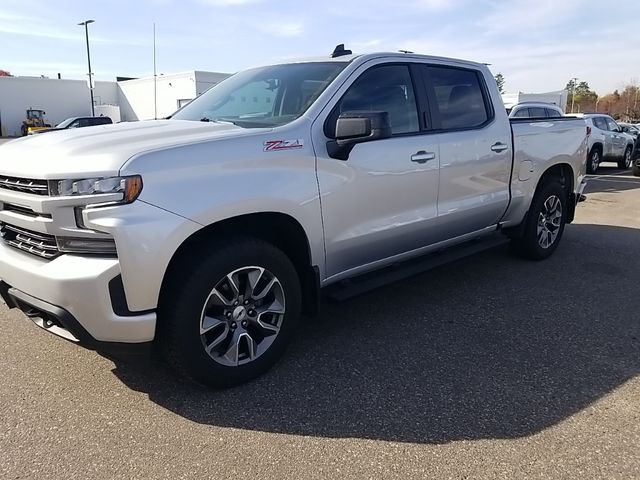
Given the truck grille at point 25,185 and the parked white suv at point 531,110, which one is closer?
the truck grille at point 25,185

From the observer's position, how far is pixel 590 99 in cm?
8388

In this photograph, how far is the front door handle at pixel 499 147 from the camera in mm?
4711

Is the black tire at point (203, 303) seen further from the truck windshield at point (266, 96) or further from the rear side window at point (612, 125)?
the rear side window at point (612, 125)

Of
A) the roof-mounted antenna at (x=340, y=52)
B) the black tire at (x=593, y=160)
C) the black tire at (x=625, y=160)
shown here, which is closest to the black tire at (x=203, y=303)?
the roof-mounted antenna at (x=340, y=52)

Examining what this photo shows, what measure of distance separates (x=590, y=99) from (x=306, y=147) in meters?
94.1

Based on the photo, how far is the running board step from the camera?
3.65 m

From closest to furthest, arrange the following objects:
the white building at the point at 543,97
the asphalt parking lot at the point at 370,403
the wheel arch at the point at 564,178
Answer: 1. the asphalt parking lot at the point at 370,403
2. the wheel arch at the point at 564,178
3. the white building at the point at 543,97

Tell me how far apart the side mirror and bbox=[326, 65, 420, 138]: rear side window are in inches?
10.1

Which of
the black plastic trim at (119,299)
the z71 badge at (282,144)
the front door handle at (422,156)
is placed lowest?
the black plastic trim at (119,299)

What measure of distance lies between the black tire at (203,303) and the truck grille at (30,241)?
Result: 0.63 m

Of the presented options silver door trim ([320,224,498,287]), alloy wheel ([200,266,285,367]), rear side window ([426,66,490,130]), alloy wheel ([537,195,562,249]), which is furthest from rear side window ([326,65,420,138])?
alloy wheel ([537,195,562,249])

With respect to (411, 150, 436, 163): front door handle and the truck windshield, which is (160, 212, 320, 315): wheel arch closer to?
the truck windshield

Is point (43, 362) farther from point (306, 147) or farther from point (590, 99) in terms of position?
point (590, 99)

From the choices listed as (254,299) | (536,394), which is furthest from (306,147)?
(536,394)
